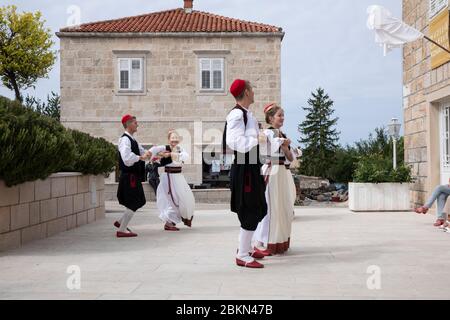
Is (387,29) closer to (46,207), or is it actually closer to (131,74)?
(46,207)

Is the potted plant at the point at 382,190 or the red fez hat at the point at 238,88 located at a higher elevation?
the red fez hat at the point at 238,88

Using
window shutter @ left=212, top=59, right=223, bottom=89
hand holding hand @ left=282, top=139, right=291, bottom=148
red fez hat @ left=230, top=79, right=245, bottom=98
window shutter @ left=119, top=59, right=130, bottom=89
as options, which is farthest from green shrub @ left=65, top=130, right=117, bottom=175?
window shutter @ left=212, top=59, right=223, bottom=89

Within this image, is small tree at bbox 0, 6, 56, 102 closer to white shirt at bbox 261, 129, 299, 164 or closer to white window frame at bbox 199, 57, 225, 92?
white window frame at bbox 199, 57, 225, 92

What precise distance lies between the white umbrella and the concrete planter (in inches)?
161

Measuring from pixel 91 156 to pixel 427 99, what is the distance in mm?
8221

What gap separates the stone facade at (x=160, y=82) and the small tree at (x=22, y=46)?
5.76 meters

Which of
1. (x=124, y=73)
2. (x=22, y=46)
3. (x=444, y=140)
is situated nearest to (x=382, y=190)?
(x=444, y=140)

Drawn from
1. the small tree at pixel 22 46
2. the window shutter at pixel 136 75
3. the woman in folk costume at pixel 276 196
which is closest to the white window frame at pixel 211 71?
the window shutter at pixel 136 75

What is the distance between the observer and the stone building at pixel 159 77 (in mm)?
26078

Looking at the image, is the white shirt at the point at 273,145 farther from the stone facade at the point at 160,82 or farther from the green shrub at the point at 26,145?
the stone facade at the point at 160,82

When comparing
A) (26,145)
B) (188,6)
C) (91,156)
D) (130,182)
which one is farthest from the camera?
(188,6)

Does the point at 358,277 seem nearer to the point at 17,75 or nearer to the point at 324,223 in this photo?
the point at 324,223

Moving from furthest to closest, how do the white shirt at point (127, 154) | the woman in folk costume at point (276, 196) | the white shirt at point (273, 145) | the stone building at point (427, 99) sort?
the stone building at point (427, 99)
the white shirt at point (127, 154)
the woman in folk costume at point (276, 196)
the white shirt at point (273, 145)

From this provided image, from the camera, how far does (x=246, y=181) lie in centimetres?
622
